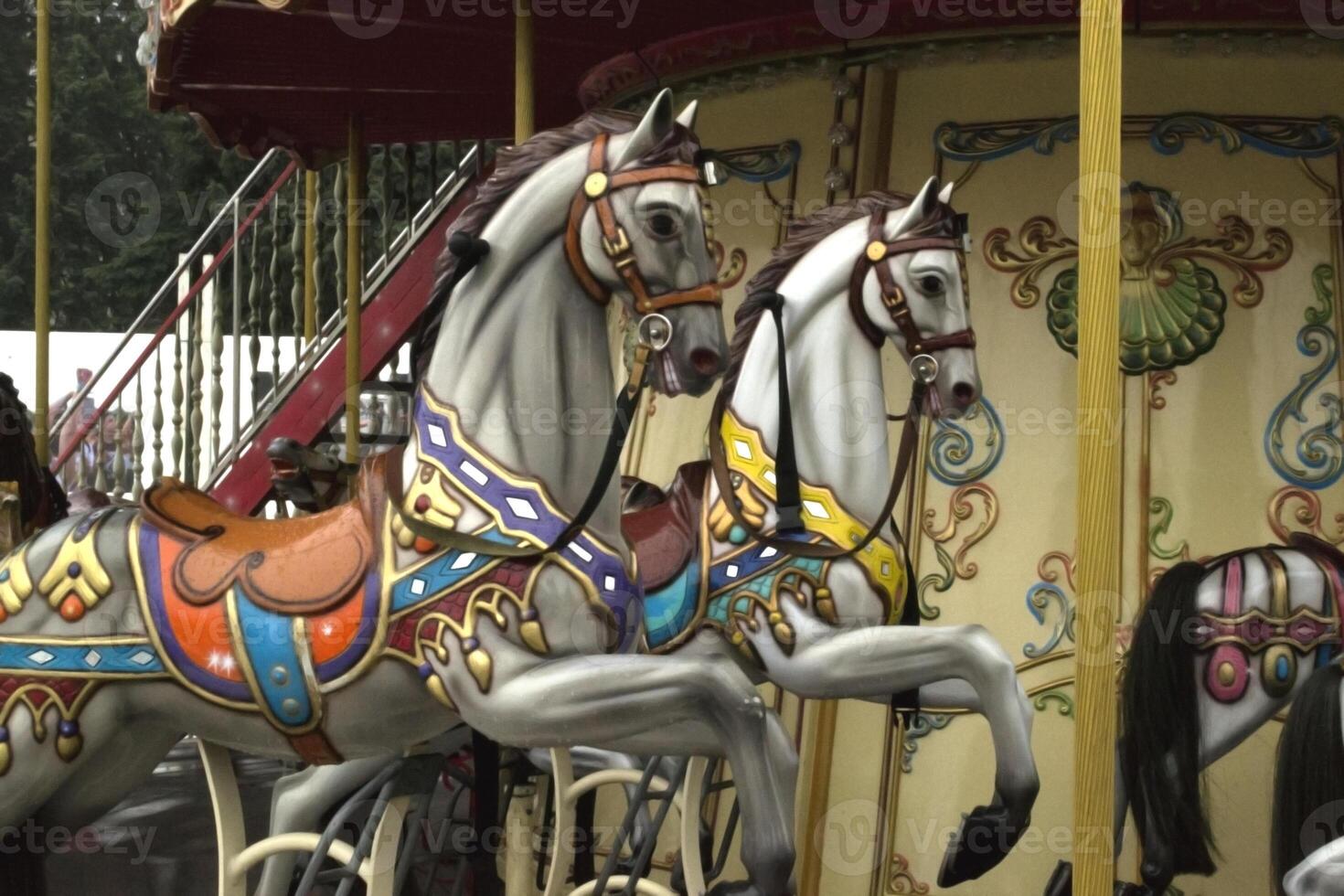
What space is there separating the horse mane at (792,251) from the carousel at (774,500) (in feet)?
0.05

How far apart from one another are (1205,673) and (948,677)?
0.95 m

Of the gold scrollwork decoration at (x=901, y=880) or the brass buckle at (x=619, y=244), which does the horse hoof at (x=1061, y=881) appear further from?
the brass buckle at (x=619, y=244)

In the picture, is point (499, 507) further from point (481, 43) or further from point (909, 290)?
point (481, 43)

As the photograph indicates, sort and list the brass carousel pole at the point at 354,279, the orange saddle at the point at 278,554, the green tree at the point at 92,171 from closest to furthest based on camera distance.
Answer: the orange saddle at the point at 278,554 < the brass carousel pole at the point at 354,279 < the green tree at the point at 92,171

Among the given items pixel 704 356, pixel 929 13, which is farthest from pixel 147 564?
pixel 929 13

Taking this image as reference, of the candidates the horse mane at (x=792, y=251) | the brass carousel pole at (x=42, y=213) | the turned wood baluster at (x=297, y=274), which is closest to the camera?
the horse mane at (x=792, y=251)

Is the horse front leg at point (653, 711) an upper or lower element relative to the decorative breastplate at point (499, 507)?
lower

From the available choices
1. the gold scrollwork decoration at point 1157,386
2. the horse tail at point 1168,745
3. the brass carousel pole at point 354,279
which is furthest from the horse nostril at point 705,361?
the brass carousel pole at point 354,279

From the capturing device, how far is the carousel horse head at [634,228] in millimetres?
3473

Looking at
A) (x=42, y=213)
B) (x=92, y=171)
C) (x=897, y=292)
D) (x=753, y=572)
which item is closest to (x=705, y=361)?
(x=753, y=572)

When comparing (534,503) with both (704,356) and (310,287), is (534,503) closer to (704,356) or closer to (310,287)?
(704,356)

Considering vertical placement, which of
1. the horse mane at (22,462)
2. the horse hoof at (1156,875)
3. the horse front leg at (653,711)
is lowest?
the horse hoof at (1156,875)

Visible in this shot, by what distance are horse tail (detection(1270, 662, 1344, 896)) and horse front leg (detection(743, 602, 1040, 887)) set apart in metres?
0.63

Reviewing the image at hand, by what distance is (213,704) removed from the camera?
3682 mm
